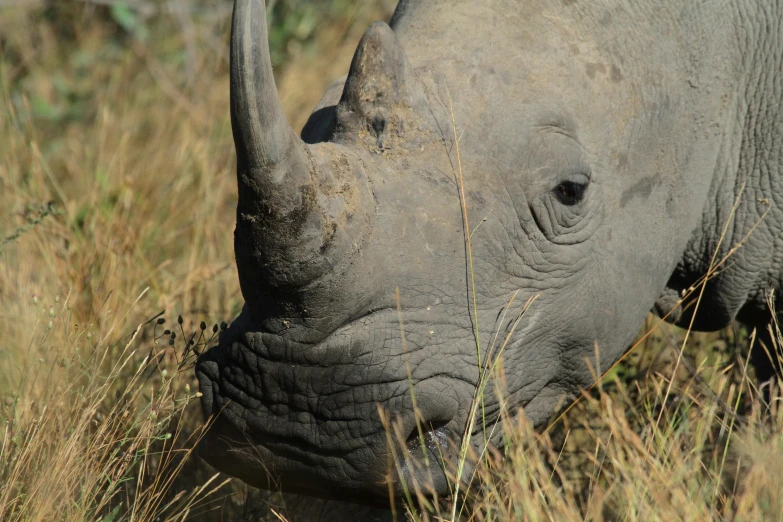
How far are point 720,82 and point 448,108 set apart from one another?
3.28 ft

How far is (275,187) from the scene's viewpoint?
2514 mm

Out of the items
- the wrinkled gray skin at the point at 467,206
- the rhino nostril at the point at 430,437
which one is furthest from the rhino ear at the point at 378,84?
the rhino nostril at the point at 430,437

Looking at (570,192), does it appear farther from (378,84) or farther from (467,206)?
(378,84)

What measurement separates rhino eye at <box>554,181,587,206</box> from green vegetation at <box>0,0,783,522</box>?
0.56 metres

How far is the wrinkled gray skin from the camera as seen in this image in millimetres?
2645

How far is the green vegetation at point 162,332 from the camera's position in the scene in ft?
9.64

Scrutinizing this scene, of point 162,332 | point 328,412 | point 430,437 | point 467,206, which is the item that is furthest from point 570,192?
point 162,332

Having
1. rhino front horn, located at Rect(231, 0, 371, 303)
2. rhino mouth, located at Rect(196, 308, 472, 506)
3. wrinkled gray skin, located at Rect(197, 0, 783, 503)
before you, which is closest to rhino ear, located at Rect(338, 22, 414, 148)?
wrinkled gray skin, located at Rect(197, 0, 783, 503)

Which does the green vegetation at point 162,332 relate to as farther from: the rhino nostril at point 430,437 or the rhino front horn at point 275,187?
the rhino front horn at point 275,187

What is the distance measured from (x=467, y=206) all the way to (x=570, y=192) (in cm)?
38

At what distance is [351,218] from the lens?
8.72ft

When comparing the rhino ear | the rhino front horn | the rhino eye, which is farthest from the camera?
the rhino eye

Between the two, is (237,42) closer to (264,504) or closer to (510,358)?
(510,358)

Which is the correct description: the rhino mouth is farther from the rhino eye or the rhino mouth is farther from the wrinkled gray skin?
the rhino eye
